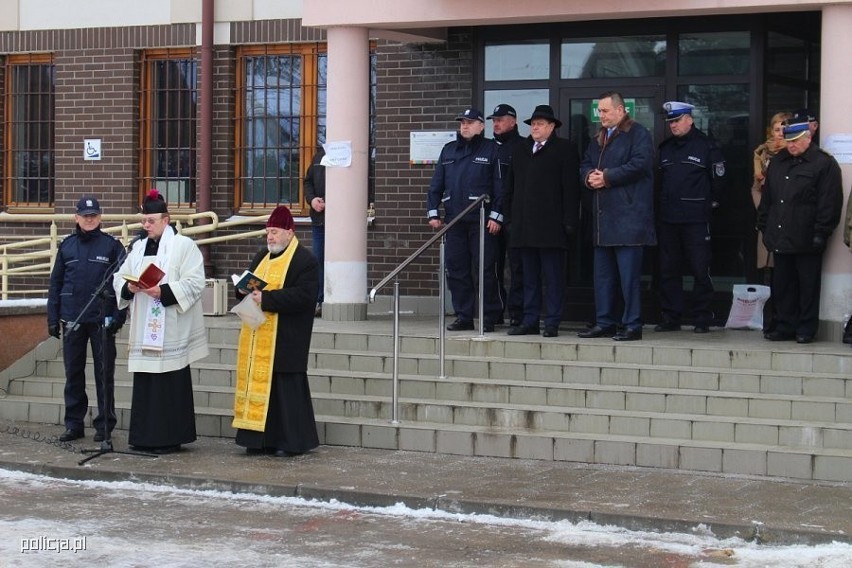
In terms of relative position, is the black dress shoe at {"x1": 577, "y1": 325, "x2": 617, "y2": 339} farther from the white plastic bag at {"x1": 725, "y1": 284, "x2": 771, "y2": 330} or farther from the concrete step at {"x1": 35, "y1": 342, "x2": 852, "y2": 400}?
the white plastic bag at {"x1": 725, "y1": 284, "x2": 771, "y2": 330}

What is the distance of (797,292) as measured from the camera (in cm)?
1233

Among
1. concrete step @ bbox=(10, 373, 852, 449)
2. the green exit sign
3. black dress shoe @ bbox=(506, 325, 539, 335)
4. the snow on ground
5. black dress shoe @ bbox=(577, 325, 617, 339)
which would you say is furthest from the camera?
the green exit sign

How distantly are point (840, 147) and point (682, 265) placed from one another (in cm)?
182

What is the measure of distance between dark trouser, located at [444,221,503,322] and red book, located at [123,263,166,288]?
3.42 metres

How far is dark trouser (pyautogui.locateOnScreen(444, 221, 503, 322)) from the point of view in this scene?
13.4 metres

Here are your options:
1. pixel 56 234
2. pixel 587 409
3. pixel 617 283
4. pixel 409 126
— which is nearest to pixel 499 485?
pixel 587 409

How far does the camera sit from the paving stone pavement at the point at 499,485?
8.55 m

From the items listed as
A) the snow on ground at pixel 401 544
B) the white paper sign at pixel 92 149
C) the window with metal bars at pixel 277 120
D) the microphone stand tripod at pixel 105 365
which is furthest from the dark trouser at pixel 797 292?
the white paper sign at pixel 92 149

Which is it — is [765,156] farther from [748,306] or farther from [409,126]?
[409,126]

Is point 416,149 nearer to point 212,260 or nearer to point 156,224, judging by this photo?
point 212,260

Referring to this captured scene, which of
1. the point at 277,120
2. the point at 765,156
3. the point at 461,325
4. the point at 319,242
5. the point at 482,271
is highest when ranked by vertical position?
the point at 277,120

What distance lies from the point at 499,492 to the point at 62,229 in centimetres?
950

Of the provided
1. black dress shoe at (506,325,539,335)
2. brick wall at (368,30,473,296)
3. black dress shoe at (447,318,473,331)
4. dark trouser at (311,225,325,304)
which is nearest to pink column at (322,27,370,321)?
dark trouser at (311,225,325,304)

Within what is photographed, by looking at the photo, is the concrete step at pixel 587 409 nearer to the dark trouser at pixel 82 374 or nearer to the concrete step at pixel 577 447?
the concrete step at pixel 577 447
